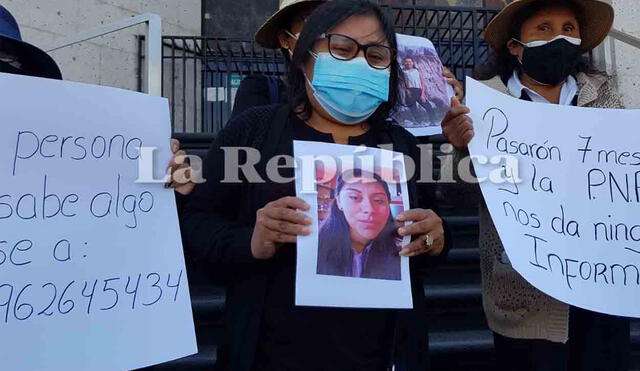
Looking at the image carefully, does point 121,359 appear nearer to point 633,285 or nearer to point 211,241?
point 211,241

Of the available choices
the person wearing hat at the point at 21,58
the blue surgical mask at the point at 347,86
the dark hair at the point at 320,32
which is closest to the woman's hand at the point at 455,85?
the dark hair at the point at 320,32

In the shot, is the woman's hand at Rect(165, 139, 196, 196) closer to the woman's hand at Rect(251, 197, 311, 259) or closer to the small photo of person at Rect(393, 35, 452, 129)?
the woman's hand at Rect(251, 197, 311, 259)

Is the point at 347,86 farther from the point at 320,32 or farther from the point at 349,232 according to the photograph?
the point at 349,232

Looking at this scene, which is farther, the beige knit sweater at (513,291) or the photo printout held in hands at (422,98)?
the photo printout held in hands at (422,98)

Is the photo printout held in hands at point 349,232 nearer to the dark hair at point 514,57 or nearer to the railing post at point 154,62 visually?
the dark hair at point 514,57

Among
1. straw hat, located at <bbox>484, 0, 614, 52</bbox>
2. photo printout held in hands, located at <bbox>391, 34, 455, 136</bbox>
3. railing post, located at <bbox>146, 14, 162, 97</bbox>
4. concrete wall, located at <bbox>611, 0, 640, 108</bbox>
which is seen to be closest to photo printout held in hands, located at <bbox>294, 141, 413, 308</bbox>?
photo printout held in hands, located at <bbox>391, 34, 455, 136</bbox>

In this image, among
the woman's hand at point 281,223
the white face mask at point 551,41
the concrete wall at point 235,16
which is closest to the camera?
the woman's hand at point 281,223

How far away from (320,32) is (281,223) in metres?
0.58

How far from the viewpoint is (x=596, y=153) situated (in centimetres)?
172

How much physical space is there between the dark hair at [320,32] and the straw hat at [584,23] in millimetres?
620

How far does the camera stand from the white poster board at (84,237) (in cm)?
136

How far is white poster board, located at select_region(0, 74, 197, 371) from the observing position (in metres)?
1.36

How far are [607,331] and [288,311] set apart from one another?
102 centimetres

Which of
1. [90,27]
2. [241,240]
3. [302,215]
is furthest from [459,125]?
[90,27]
